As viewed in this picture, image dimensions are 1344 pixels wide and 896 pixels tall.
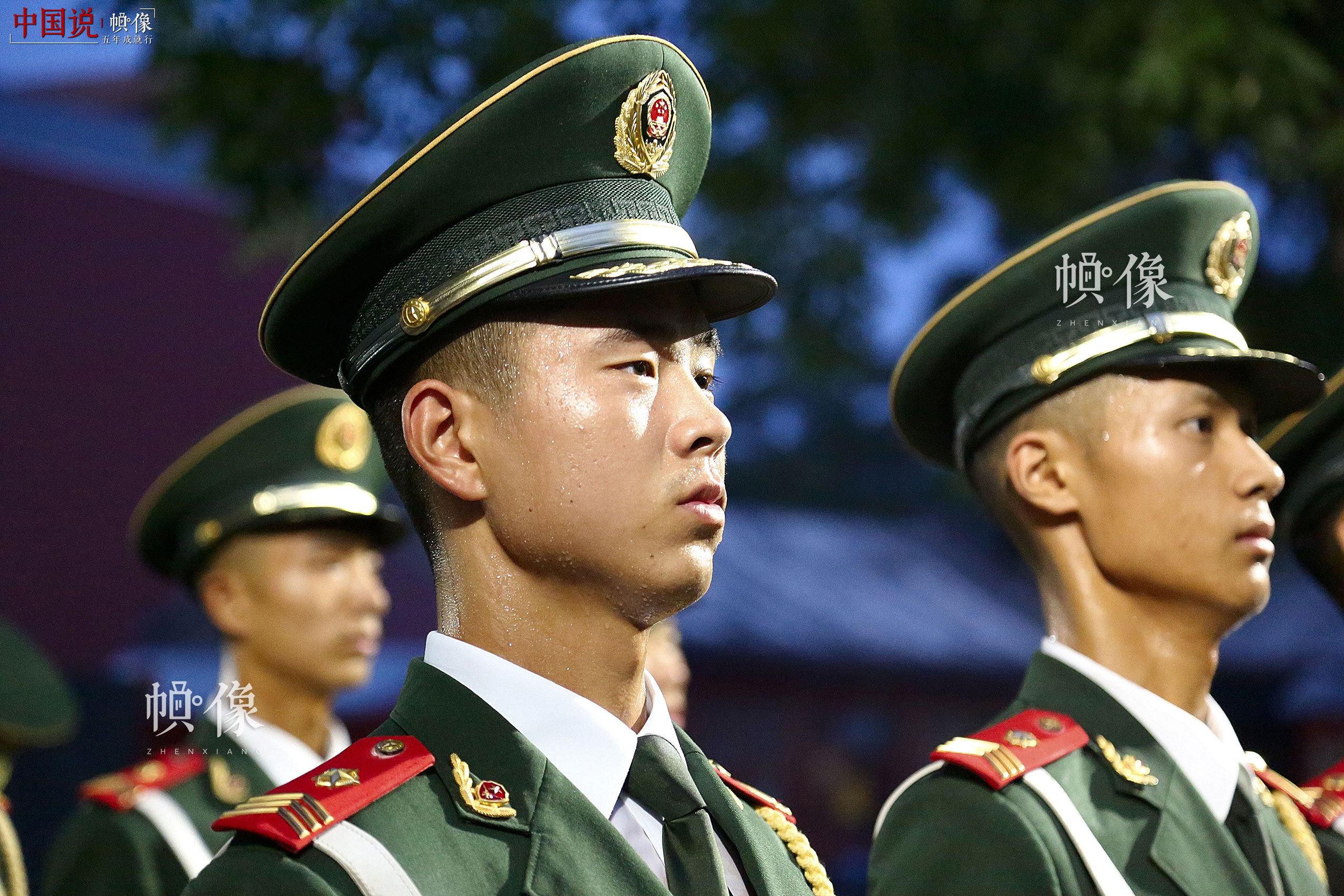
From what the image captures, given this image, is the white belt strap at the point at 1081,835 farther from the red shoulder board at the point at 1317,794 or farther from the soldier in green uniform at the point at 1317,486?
the soldier in green uniform at the point at 1317,486

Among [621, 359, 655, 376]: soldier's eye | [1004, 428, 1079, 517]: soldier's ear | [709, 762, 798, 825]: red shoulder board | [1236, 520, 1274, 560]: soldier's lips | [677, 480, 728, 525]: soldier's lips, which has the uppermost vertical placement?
[621, 359, 655, 376]: soldier's eye

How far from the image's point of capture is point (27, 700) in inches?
194

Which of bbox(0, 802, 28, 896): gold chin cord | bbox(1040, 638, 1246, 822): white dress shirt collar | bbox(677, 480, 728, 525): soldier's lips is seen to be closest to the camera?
bbox(677, 480, 728, 525): soldier's lips

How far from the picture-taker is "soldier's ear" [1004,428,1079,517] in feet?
10.3

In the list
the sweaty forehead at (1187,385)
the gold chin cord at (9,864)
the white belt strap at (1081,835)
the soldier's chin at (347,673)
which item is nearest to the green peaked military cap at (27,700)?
the gold chin cord at (9,864)

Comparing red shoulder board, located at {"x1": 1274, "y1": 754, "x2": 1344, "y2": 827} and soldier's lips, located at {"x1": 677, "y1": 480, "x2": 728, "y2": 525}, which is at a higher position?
soldier's lips, located at {"x1": 677, "y1": 480, "x2": 728, "y2": 525}

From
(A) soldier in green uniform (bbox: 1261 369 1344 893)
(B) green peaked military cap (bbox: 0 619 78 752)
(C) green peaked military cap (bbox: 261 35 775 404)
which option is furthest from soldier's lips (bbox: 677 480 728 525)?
(B) green peaked military cap (bbox: 0 619 78 752)

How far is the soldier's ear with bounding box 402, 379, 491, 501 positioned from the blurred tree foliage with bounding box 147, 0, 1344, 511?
218 inches

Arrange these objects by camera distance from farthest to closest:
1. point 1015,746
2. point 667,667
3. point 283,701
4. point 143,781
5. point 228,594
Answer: point 667,667, point 228,594, point 283,701, point 143,781, point 1015,746

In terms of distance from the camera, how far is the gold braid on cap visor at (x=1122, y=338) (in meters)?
3.12

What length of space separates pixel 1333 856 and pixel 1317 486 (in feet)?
3.31

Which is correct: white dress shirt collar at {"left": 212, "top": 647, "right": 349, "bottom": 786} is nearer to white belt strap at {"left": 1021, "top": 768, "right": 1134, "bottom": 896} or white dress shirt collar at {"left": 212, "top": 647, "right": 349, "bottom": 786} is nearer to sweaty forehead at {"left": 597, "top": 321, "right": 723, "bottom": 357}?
white belt strap at {"left": 1021, "top": 768, "right": 1134, "bottom": 896}

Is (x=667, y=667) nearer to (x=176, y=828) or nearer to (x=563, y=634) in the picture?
(x=176, y=828)

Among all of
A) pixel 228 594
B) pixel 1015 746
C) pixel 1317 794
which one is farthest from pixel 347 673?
pixel 1317 794
